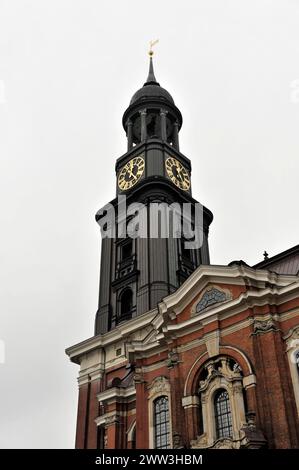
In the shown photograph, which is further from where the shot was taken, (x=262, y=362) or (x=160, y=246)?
(x=160, y=246)

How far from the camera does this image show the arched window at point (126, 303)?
43441 mm

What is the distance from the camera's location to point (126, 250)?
47250 mm

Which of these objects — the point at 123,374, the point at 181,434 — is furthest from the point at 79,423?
the point at 181,434

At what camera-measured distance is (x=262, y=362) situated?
76.5 ft

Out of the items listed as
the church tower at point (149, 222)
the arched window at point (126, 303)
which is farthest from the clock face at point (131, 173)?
the arched window at point (126, 303)

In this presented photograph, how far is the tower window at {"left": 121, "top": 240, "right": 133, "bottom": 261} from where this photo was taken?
4669cm

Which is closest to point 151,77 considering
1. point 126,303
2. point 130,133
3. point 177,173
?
point 130,133

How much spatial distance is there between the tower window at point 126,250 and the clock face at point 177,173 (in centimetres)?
714

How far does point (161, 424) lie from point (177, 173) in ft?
94.7

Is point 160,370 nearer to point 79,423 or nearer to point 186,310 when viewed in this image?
point 186,310

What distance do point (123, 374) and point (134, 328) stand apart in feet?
9.97

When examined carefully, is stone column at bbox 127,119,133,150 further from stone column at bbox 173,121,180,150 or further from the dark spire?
the dark spire

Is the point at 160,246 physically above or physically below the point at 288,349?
above

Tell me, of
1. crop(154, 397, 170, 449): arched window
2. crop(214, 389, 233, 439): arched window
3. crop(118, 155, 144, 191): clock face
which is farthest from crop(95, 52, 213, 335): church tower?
crop(214, 389, 233, 439): arched window
